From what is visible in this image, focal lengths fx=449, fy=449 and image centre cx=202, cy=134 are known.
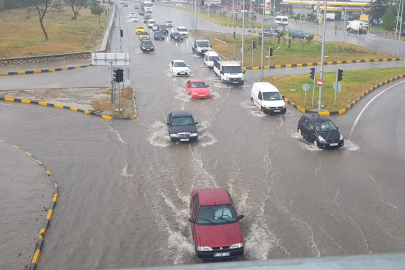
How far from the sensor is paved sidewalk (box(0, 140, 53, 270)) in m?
10.8

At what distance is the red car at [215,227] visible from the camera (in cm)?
1057

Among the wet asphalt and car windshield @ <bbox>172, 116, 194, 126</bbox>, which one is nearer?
the wet asphalt

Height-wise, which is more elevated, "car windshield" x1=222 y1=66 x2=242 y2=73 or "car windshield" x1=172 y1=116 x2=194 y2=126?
"car windshield" x1=222 y1=66 x2=242 y2=73

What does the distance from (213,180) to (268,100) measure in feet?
36.5

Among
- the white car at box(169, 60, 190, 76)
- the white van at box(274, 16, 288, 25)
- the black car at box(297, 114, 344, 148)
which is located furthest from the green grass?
the white van at box(274, 16, 288, 25)

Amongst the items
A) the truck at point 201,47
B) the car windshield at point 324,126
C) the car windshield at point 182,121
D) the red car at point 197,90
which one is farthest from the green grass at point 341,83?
the truck at point 201,47

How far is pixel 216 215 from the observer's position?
37.8 ft

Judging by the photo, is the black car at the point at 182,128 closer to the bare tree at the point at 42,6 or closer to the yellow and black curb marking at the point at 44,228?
the yellow and black curb marking at the point at 44,228

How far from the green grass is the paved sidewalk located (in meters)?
16.6

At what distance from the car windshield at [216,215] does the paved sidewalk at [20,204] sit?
14.0 ft

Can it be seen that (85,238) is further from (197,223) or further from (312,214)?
(312,214)

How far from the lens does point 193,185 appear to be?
1570cm

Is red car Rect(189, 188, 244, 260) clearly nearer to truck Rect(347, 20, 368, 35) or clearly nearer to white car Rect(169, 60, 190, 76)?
white car Rect(169, 60, 190, 76)

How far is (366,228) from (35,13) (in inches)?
3067
